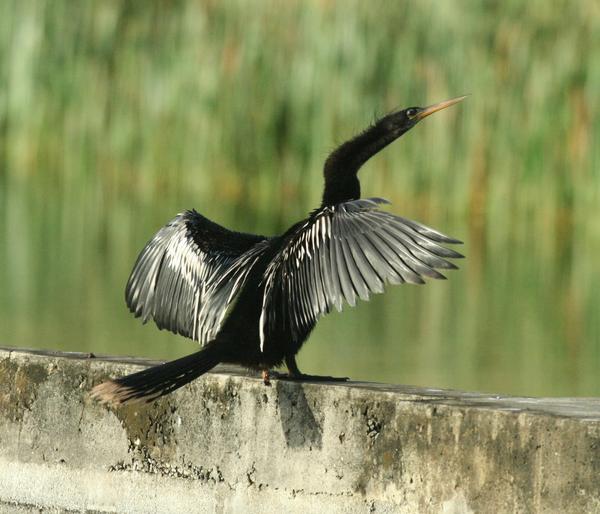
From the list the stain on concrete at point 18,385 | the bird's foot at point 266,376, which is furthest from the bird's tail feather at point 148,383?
the stain on concrete at point 18,385

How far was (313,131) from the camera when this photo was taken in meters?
14.7

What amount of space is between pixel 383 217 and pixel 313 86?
979 centimetres

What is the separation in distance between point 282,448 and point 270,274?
22.0 inches

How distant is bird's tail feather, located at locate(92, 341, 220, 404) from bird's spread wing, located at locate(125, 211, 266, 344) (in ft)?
1.27

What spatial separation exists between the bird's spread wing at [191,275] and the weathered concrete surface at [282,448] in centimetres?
29

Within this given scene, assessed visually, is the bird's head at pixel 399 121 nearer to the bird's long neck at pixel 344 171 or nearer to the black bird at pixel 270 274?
the black bird at pixel 270 274

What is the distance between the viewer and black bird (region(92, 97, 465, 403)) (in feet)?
15.6

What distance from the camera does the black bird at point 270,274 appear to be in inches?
187

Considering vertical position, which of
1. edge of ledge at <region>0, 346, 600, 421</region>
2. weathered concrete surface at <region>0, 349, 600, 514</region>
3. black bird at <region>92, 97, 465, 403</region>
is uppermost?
black bird at <region>92, 97, 465, 403</region>

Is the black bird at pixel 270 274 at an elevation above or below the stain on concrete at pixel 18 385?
above

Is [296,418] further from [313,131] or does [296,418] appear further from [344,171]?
[313,131]

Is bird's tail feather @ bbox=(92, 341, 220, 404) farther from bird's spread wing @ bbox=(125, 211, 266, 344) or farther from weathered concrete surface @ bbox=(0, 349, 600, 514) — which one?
bird's spread wing @ bbox=(125, 211, 266, 344)

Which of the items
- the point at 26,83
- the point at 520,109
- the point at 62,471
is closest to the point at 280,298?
the point at 62,471

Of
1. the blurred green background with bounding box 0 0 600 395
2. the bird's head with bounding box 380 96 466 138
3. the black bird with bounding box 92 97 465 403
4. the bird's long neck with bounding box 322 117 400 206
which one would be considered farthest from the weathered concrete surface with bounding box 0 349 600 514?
the blurred green background with bounding box 0 0 600 395
